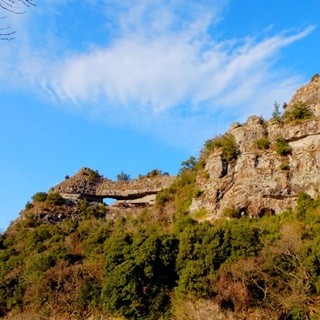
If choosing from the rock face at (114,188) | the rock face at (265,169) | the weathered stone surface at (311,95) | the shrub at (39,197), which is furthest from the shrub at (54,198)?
the weathered stone surface at (311,95)

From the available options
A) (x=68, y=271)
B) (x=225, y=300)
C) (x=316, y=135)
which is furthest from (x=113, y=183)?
(x=225, y=300)

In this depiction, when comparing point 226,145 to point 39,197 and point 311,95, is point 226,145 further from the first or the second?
point 39,197

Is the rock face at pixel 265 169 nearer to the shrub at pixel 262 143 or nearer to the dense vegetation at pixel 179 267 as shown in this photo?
the shrub at pixel 262 143

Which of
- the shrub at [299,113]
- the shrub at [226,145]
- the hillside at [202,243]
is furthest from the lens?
the shrub at [226,145]

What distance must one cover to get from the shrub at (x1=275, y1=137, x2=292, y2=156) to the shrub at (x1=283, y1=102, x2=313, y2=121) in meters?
2.15

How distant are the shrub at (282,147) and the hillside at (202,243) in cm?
11

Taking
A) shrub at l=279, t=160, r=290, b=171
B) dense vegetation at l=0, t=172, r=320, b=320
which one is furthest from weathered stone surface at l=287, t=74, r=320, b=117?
dense vegetation at l=0, t=172, r=320, b=320

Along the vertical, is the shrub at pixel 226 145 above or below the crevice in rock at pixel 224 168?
above

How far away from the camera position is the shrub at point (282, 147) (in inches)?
1437

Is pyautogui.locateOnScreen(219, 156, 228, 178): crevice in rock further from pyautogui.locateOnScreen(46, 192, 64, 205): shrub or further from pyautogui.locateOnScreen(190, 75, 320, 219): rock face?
pyautogui.locateOnScreen(46, 192, 64, 205): shrub

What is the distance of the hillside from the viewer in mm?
26344

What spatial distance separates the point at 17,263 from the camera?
3719 cm

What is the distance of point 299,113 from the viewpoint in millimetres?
37688

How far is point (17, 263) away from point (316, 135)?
81.5 feet
